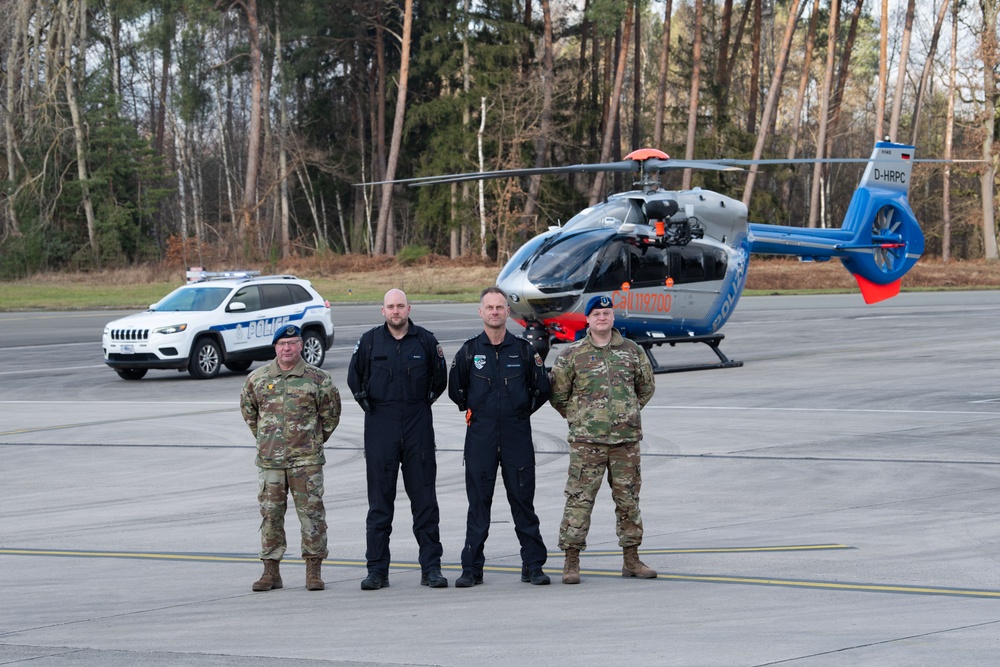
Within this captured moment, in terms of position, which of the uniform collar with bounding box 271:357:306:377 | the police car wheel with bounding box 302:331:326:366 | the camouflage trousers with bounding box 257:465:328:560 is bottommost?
the police car wheel with bounding box 302:331:326:366

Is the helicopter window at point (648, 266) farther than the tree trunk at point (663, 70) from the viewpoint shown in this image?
No

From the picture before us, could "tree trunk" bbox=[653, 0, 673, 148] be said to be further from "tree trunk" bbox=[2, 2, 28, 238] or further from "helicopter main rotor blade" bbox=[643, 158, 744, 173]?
"helicopter main rotor blade" bbox=[643, 158, 744, 173]

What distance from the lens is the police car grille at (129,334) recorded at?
2136cm

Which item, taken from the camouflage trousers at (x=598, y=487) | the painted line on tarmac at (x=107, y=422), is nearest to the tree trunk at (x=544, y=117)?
the painted line on tarmac at (x=107, y=422)

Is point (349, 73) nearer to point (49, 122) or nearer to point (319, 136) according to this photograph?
point (319, 136)

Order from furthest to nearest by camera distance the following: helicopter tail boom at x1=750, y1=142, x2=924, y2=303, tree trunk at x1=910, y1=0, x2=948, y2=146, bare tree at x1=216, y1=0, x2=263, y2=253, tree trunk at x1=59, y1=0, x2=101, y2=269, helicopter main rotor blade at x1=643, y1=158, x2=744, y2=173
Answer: tree trunk at x1=910, y1=0, x2=948, y2=146 < tree trunk at x1=59, y1=0, x2=101, y2=269 < bare tree at x1=216, y1=0, x2=263, y2=253 < helicopter tail boom at x1=750, y1=142, x2=924, y2=303 < helicopter main rotor blade at x1=643, y1=158, x2=744, y2=173

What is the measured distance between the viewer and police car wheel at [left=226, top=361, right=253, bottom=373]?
22927mm

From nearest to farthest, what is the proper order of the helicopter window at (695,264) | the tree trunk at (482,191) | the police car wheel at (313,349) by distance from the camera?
the helicopter window at (695,264) < the police car wheel at (313,349) < the tree trunk at (482,191)

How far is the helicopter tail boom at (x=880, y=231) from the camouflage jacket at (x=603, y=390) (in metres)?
18.1

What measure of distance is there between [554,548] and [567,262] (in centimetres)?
1237

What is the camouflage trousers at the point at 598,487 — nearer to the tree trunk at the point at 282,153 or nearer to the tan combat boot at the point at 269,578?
the tan combat boot at the point at 269,578

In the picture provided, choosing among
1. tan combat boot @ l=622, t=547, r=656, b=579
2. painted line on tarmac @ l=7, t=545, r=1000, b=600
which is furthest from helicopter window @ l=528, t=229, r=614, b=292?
tan combat boot @ l=622, t=547, r=656, b=579

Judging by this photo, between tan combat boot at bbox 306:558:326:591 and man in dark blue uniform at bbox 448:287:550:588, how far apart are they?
882 mm

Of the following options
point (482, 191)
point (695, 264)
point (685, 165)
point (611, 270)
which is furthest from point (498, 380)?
point (482, 191)
